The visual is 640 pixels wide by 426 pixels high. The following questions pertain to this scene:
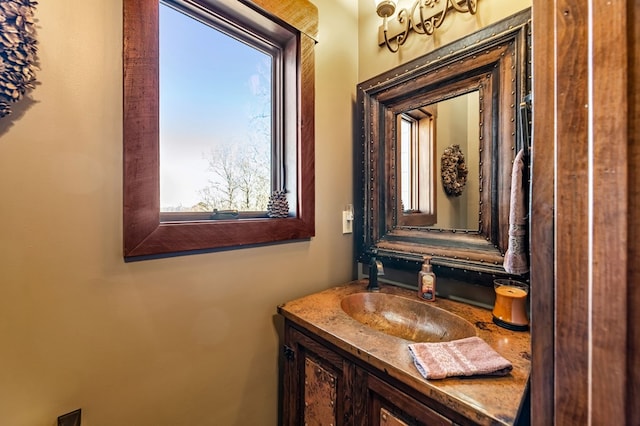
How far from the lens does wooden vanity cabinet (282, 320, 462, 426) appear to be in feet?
2.06

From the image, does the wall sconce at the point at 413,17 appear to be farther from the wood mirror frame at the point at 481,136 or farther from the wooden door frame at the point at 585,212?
the wooden door frame at the point at 585,212

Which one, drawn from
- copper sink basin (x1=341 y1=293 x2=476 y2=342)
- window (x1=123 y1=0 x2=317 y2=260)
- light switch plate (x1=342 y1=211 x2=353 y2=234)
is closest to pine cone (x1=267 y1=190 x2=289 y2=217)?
window (x1=123 y1=0 x2=317 y2=260)

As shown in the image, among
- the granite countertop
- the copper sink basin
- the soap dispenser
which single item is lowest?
the copper sink basin

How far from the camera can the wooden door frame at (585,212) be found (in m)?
0.29

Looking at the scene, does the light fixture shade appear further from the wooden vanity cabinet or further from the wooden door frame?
the wooden vanity cabinet

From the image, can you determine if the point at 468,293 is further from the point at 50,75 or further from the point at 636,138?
the point at 50,75

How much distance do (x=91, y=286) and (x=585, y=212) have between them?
1009 millimetres

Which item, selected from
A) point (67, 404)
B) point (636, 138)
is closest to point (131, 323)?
point (67, 404)

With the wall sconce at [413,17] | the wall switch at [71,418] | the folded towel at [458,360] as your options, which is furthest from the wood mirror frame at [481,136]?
the wall switch at [71,418]

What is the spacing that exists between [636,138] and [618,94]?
0.05m

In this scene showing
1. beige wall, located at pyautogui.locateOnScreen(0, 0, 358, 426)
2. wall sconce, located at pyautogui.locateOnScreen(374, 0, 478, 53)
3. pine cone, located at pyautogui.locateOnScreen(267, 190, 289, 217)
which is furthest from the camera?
pine cone, located at pyautogui.locateOnScreen(267, 190, 289, 217)

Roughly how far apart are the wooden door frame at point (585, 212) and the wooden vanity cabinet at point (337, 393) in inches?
11.9

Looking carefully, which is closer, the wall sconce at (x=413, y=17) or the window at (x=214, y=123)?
the window at (x=214, y=123)

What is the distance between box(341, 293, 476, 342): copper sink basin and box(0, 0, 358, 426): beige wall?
1.48 feet
